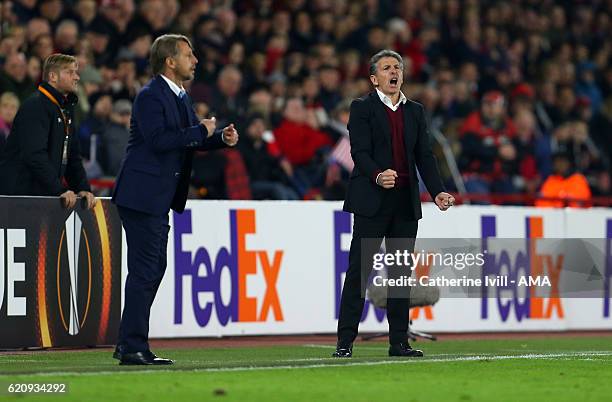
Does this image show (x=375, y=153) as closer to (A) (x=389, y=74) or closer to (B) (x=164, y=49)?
(A) (x=389, y=74)

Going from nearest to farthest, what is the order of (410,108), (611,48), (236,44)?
(410,108) → (236,44) → (611,48)

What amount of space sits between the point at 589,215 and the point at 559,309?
3.68ft

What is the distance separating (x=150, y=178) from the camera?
9664mm

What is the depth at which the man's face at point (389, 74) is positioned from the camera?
34.3 feet

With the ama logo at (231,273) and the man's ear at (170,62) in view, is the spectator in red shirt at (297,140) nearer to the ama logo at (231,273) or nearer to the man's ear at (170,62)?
the ama logo at (231,273)

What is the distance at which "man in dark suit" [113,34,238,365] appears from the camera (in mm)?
9602

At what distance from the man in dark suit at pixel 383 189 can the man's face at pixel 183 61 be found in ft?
4.31

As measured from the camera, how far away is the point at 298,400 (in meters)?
7.53

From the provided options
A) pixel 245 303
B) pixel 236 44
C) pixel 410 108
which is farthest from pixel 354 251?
pixel 236 44

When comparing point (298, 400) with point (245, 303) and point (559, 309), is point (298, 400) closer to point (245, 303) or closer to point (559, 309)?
point (245, 303)

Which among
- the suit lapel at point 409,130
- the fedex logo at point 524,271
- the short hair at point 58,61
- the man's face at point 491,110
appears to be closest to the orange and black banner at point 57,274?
the short hair at point 58,61

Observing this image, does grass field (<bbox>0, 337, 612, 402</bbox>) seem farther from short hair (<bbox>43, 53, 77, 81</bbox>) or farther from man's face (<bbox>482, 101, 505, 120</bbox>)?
man's face (<bbox>482, 101, 505, 120</bbox>)

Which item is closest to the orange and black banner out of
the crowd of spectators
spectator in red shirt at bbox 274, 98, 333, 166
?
the crowd of spectators

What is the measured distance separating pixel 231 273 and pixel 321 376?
17.6 feet
